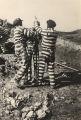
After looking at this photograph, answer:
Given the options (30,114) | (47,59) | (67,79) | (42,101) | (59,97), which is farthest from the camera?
(67,79)

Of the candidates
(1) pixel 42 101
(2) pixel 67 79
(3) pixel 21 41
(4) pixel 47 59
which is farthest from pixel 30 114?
(2) pixel 67 79

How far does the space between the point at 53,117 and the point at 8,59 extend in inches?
62.7

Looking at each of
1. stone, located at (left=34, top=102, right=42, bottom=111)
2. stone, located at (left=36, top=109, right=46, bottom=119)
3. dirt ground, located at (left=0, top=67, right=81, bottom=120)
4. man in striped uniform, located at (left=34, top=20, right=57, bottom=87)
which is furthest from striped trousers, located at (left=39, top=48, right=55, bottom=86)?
stone, located at (left=36, top=109, right=46, bottom=119)

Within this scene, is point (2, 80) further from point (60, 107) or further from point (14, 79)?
point (60, 107)

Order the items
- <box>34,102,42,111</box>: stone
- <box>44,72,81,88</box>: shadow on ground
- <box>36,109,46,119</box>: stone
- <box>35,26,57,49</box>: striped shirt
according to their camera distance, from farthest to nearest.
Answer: <box>44,72,81,88</box>: shadow on ground → <box>35,26,57,49</box>: striped shirt → <box>34,102,42,111</box>: stone → <box>36,109,46,119</box>: stone

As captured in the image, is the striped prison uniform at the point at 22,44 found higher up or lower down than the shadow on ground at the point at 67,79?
higher up

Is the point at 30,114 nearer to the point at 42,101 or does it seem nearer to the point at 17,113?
the point at 17,113

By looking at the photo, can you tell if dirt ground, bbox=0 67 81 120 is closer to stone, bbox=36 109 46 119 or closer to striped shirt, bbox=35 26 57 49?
stone, bbox=36 109 46 119

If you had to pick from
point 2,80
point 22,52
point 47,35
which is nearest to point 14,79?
point 2,80

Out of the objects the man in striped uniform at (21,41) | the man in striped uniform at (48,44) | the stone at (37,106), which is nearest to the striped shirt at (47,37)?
the man in striped uniform at (48,44)

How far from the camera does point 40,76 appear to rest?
3.51 meters

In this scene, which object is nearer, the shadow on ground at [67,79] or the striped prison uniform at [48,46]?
the striped prison uniform at [48,46]

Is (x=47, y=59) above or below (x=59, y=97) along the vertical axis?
above

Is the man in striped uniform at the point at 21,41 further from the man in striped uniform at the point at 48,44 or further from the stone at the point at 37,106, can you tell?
the stone at the point at 37,106
